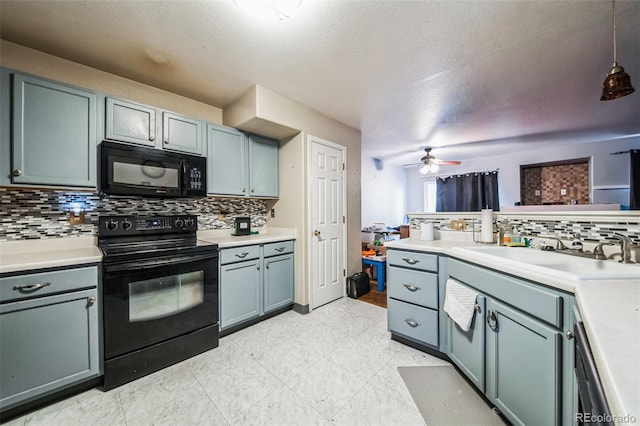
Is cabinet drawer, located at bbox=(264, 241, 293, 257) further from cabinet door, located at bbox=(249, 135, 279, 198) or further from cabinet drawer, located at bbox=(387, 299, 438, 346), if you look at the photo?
cabinet drawer, located at bbox=(387, 299, 438, 346)

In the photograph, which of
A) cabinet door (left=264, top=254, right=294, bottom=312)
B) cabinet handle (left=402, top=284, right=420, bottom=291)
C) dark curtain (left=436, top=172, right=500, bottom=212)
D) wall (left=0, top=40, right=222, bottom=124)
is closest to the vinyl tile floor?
cabinet door (left=264, top=254, right=294, bottom=312)

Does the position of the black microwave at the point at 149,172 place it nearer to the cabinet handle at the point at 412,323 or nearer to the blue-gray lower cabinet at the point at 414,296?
the blue-gray lower cabinet at the point at 414,296

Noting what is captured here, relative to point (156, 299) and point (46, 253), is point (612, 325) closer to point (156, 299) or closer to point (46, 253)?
point (156, 299)

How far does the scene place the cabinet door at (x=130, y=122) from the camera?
1.86 metres

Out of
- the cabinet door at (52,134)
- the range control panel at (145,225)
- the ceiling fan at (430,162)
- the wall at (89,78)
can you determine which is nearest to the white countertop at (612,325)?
the range control panel at (145,225)

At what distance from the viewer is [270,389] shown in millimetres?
1579

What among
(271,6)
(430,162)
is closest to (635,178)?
(430,162)

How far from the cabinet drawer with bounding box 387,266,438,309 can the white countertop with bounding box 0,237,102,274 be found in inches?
85.5

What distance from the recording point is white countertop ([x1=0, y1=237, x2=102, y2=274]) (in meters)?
1.36

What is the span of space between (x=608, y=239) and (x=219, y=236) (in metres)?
3.12

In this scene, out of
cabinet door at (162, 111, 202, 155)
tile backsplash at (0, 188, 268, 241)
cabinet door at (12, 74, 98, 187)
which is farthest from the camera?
cabinet door at (162, 111, 202, 155)

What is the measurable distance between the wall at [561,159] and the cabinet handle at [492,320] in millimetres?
4873

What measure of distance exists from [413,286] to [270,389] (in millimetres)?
1282

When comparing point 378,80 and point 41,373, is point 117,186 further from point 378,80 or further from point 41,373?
point 378,80
